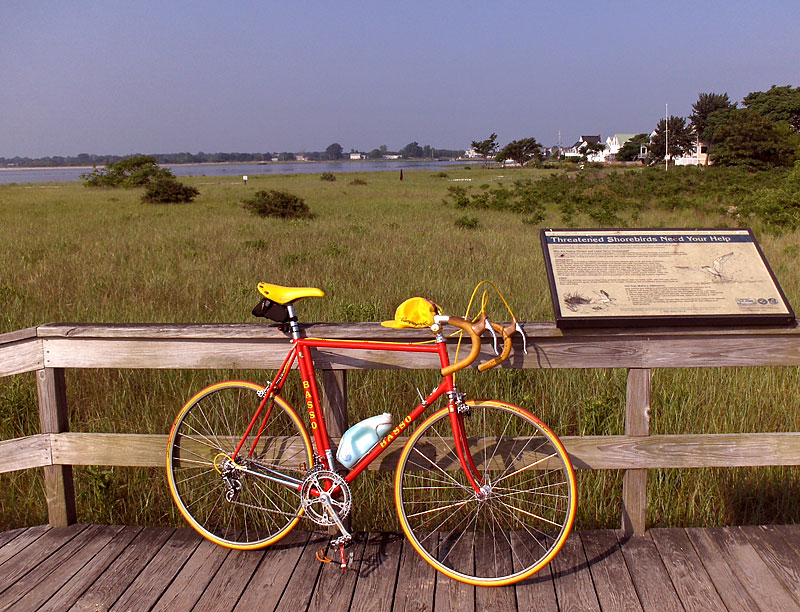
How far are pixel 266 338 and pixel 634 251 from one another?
1987 mm

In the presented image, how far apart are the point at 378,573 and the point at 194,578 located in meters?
0.88

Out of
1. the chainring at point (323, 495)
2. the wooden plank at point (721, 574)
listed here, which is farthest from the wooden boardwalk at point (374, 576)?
the chainring at point (323, 495)

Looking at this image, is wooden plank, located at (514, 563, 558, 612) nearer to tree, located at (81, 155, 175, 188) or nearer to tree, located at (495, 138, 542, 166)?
tree, located at (81, 155, 175, 188)

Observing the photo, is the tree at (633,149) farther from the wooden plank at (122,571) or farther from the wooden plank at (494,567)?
the wooden plank at (122,571)

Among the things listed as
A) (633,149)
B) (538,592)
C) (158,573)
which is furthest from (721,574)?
(633,149)

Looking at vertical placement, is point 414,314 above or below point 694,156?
below

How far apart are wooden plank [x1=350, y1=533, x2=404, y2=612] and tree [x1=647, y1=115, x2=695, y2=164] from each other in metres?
98.0

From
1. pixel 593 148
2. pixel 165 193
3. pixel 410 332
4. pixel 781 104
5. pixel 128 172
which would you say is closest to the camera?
pixel 410 332

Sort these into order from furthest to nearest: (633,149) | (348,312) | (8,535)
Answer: (633,149), (348,312), (8,535)

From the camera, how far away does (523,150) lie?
128500 mm

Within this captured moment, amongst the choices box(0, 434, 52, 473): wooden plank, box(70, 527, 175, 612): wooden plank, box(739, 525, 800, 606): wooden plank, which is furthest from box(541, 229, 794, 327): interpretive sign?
box(0, 434, 52, 473): wooden plank

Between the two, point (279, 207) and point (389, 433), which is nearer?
point (389, 433)

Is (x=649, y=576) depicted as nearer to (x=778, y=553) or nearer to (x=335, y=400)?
(x=778, y=553)

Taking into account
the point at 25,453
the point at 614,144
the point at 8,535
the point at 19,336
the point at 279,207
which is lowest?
the point at 8,535
